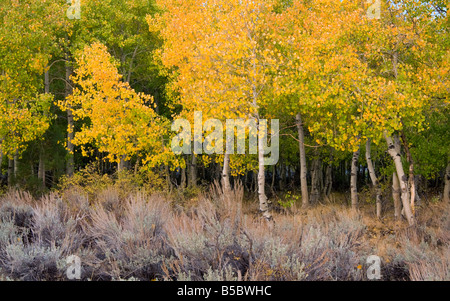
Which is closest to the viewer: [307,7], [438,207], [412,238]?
[412,238]

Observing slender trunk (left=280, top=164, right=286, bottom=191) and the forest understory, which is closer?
→ the forest understory

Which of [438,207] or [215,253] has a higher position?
[215,253]

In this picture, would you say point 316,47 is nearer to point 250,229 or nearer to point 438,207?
point 438,207

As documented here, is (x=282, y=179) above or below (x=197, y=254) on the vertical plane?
below

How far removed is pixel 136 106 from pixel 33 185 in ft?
24.0

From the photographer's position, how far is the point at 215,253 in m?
5.36

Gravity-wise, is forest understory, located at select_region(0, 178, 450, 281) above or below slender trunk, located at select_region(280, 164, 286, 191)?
above

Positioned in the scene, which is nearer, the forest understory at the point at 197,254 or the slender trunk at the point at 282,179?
the forest understory at the point at 197,254

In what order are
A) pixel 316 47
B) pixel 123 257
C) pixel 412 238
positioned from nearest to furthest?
pixel 123 257
pixel 412 238
pixel 316 47

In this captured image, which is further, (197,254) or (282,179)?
(282,179)

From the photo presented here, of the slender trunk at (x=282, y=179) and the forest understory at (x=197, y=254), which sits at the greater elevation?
the forest understory at (x=197, y=254)
